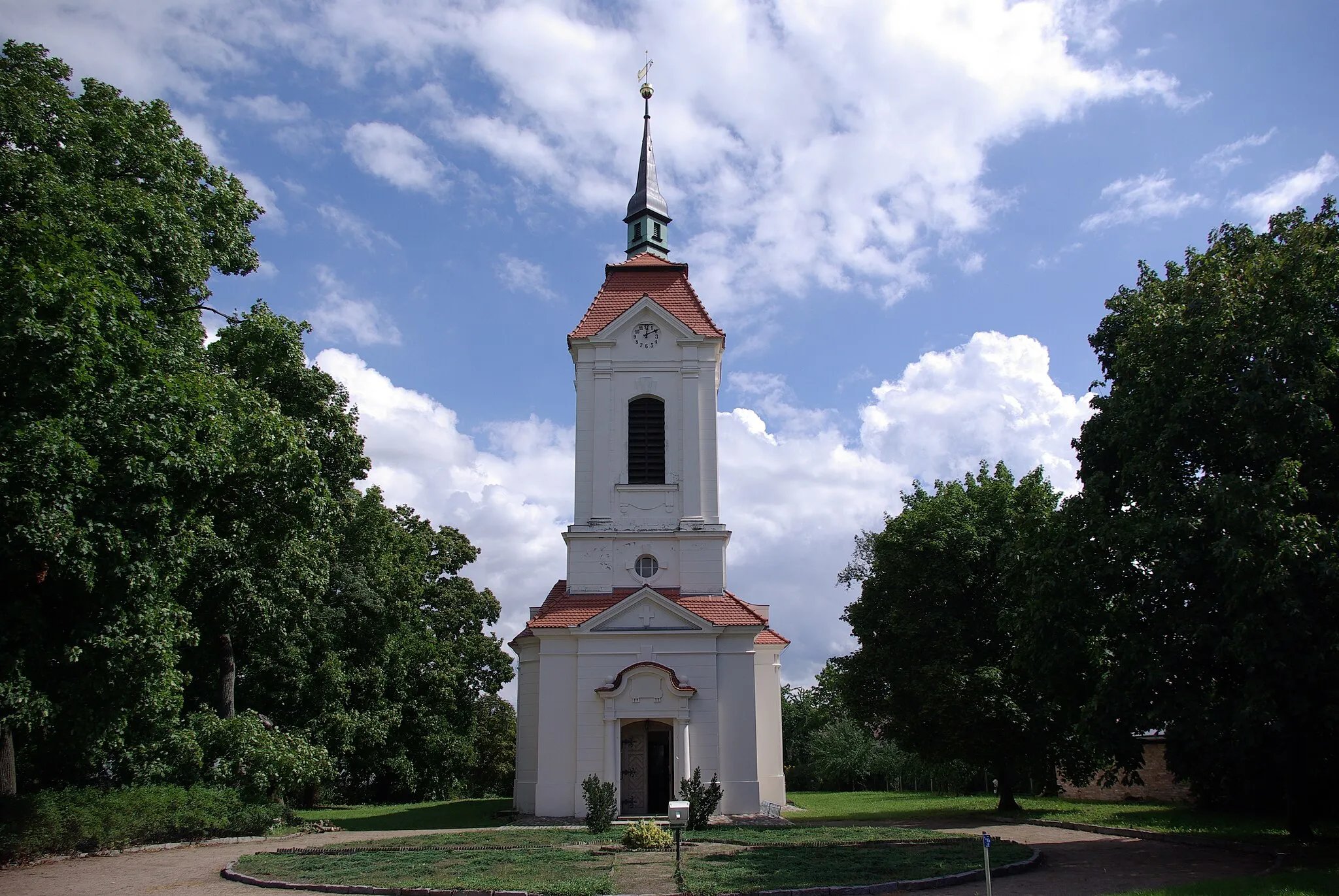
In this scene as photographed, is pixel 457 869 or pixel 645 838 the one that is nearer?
pixel 457 869

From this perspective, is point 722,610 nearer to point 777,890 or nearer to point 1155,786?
point 1155,786

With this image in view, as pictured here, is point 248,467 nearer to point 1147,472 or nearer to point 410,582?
point 1147,472

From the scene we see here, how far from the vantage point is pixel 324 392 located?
2355 cm

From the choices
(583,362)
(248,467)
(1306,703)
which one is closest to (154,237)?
(248,467)

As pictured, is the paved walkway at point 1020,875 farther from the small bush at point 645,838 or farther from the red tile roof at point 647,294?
the red tile roof at point 647,294

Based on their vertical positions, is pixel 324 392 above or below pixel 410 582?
above

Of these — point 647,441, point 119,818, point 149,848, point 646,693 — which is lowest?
point 149,848

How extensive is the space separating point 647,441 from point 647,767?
985 cm

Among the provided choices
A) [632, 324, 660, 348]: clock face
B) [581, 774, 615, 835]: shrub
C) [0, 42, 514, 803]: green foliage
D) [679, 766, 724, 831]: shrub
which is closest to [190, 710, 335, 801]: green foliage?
[0, 42, 514, 803]: green foliage

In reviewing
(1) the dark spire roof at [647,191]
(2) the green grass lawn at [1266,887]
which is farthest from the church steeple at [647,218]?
(2) the green grass lawn at [1266,887]

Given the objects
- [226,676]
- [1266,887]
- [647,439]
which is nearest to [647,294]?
[647,439]

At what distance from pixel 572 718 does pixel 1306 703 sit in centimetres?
1790

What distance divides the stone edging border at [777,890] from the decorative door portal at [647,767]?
1345cm

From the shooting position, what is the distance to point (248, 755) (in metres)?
21.5
